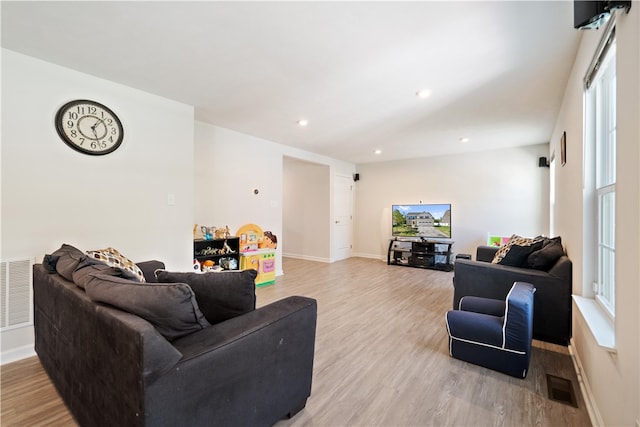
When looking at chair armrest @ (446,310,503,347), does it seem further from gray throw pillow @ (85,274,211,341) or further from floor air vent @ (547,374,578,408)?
gray throw pillow @ (85,274,211,341)

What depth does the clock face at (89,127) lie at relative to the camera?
2447 millimetres

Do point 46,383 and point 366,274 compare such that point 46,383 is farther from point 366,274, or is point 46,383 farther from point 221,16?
point 366,274

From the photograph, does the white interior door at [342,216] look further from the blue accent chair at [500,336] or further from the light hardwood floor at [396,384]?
the blue accent chair at [500,336]

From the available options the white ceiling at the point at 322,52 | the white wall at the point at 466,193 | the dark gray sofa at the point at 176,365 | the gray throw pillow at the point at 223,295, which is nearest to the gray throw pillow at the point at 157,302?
the dark gray sofa at the point at 176,365

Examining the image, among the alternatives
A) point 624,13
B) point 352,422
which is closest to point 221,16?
point 624,13

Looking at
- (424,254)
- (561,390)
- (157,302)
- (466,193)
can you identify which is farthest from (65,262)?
(466,193)

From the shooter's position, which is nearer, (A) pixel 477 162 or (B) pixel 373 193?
(A) pixel 477 162

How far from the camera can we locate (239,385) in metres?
1.22

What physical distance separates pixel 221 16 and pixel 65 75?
1.70m

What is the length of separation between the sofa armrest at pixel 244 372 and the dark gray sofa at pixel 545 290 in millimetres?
Answer: 2094

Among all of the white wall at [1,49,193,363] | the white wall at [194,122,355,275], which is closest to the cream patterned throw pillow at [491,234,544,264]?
the white wall at [194,122,355,275]

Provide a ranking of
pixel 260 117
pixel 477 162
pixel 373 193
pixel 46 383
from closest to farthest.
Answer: pixel 46 383 < pixel 260 117 < pixel 477 162 < pixel 373 193

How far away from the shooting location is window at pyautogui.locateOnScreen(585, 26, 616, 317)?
172 centimetres

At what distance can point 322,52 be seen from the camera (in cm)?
216
